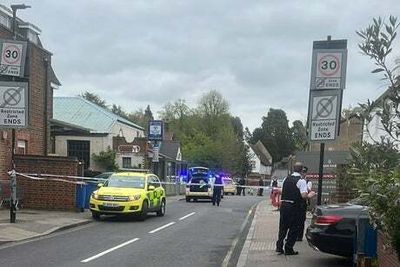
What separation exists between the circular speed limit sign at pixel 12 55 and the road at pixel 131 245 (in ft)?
15.0

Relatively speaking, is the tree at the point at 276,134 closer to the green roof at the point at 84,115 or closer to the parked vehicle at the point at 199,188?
the green roof at the point at 84,115

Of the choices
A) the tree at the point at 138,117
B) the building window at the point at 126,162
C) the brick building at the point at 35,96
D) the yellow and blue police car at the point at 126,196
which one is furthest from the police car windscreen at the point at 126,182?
the tree at the point at 138,117

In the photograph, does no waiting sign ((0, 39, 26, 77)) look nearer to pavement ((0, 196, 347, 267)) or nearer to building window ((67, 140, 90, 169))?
pavement ((0, 196, 347, 267))

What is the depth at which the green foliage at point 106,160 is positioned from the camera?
40.2 m

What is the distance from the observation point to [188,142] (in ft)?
288

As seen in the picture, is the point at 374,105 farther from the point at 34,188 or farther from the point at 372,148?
the point at 34,188

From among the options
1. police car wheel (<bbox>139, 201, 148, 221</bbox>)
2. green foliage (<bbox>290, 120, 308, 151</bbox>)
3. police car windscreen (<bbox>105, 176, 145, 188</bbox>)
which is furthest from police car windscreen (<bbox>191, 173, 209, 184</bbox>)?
police car wheel (<bbox>139, 201, 148, 221</bbox>)

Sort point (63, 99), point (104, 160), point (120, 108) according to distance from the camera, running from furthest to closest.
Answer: point (120, 108) < point (63, 99) < point (104, 160)

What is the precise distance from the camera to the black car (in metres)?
10.0

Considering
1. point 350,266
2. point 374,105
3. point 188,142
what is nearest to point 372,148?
point 374,105

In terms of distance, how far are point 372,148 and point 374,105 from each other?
17.9 inches

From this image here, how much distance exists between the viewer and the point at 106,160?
40.3 metres

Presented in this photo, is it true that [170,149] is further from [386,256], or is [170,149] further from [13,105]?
[386,256]

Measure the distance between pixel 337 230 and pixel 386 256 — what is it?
303cm
